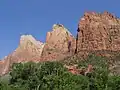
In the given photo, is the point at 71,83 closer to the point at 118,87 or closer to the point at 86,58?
the point at 118,87

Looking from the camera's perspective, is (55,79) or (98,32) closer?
(55,79)

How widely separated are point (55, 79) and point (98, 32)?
10548 centimetres

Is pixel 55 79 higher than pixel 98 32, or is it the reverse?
pixel 98 32

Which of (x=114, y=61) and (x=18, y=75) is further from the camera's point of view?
(x=114, y=61)

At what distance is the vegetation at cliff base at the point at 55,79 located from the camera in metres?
82.7

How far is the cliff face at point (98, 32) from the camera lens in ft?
589

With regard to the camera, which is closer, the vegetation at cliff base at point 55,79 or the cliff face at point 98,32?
the vegetation at cliff base at point 55,79

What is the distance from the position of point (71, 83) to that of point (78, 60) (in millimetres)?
85884

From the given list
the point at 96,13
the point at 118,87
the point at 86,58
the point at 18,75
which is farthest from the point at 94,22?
the point at 118,87

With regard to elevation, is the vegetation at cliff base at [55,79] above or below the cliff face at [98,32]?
below

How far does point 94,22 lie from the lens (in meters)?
191

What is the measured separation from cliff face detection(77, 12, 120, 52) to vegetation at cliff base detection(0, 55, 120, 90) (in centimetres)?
7141

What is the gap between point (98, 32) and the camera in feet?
608

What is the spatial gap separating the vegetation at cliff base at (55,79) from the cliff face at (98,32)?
71405 mm
